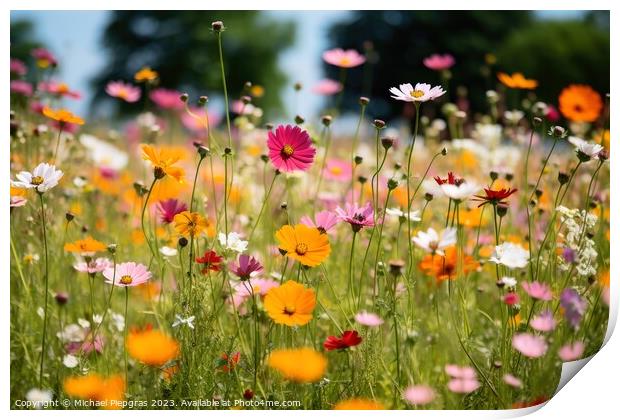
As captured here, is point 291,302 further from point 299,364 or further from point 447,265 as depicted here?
point 447,265

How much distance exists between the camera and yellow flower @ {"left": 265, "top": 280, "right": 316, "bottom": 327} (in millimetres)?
1087

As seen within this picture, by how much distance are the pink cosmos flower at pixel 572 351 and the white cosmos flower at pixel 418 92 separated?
0.50 m

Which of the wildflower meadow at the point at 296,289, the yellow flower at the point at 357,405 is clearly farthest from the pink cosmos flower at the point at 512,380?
the yellow flower at the point at 357,405

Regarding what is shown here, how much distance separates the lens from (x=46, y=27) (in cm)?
148

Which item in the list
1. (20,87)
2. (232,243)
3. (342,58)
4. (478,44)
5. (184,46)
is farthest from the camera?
(184,46)

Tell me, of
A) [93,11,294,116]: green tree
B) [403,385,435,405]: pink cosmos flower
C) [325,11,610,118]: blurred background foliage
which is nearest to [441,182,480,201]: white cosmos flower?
[403,385,435,405]: pink cosmos flower

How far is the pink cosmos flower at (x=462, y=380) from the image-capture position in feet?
3.73

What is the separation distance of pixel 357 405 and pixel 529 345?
0.95ft

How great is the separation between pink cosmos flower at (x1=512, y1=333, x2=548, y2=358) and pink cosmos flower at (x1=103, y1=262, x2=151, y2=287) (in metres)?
0.60

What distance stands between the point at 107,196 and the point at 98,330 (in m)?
0.61

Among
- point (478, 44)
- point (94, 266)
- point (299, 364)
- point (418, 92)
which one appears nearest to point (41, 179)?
point (94, 266)

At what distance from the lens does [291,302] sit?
1102 millimetres

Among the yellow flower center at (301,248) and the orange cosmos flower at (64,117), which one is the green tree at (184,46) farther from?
the yellow flower center at (301,248)

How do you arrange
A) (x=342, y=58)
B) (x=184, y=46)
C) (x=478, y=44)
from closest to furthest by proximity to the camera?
1. (x=342, y=58)
2. (x=478, y=44)
3. (x=184, y=46)
